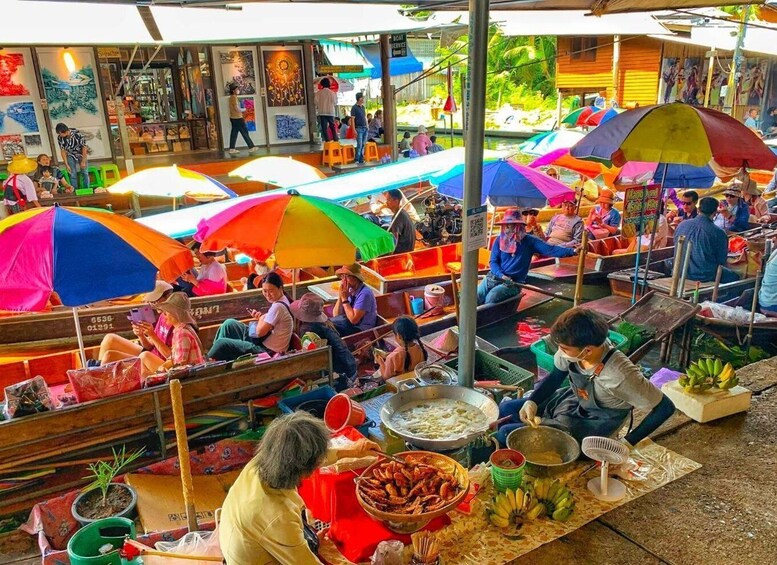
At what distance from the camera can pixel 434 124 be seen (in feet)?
111

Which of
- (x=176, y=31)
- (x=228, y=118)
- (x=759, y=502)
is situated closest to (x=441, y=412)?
(x=759, y=502)

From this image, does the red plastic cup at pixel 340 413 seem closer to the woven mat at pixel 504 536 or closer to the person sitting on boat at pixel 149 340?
the woven mat at pixel 504 536

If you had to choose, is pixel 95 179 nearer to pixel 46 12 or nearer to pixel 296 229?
pixel 46 12

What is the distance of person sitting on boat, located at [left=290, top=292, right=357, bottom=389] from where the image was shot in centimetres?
629

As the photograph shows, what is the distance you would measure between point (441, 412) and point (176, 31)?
9251mm

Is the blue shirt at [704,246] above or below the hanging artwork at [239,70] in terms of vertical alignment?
below

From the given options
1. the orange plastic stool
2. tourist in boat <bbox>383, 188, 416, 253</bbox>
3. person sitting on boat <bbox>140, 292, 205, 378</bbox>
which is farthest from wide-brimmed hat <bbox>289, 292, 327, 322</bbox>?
the orange plastic stool

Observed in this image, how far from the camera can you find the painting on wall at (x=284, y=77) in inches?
651

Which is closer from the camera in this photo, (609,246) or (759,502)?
(759,502)

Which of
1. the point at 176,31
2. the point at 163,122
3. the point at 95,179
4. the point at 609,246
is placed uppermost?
the point at 176,31

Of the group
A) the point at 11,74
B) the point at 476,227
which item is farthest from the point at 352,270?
the point at 11,74

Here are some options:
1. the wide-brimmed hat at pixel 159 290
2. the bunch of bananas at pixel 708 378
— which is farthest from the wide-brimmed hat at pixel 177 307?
the bunch of bananas at pixel 708 378

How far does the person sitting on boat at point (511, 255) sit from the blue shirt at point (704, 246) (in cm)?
151

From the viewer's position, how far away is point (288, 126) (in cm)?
1717
